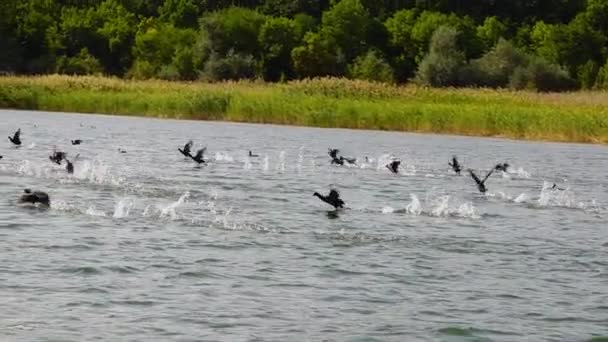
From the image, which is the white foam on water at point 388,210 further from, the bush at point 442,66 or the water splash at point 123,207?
the bush at point 442,66

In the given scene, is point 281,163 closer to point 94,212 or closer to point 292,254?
point 94,212

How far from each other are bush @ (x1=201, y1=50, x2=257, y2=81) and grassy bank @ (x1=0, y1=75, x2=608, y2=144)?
2090 centimetres

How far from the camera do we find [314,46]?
304 ft

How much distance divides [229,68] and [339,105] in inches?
1301

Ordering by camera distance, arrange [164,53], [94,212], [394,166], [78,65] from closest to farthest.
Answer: [94,212]
[394,166]
[78,65]
[164,53]

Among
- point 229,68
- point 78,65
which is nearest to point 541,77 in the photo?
point 229,68

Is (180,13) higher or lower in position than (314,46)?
higher

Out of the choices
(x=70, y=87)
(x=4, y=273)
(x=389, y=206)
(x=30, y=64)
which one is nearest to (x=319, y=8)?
(x=30, y=64)

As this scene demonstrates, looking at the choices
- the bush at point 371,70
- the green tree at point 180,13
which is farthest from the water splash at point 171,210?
the green tree at point 180,13

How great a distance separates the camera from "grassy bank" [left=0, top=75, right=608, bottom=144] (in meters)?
51.5

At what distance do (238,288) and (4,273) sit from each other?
2.89m

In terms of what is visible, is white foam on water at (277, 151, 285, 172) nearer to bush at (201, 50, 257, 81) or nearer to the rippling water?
the rippling water

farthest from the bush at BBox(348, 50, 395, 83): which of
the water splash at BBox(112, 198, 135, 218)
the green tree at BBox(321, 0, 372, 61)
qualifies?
the water splash at BBox(112, 198, 135, 218)

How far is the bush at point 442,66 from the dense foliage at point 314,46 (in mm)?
86
